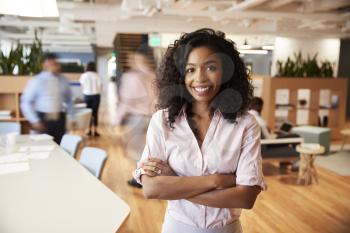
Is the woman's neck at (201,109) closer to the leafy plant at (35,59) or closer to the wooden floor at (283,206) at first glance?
the wooden floor at (283,206)

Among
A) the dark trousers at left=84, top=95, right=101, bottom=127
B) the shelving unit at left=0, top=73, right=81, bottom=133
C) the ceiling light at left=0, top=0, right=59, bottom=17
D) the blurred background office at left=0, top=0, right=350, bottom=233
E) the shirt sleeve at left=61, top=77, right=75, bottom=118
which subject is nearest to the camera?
the ceiling light at left=0, top=0, right=59, bottom=17

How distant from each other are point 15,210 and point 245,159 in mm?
1277

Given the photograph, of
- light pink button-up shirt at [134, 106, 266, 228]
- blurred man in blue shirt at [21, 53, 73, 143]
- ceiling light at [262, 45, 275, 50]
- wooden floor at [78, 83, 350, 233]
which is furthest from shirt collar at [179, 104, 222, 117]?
ceiling light at [262, 45, 275, 50]

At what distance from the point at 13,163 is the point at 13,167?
0.13 meters

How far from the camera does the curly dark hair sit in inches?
50.9

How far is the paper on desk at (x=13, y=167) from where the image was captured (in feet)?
8.29

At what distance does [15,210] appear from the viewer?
5.89ft

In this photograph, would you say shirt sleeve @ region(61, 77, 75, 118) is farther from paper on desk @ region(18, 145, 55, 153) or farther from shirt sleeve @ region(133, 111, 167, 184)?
shirt sleeve @ region(133, 111, 167, 184)

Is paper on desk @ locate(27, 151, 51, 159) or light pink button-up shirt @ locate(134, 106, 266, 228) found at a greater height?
light pink button-up shirt @ locate(134, 106, 266, 228)

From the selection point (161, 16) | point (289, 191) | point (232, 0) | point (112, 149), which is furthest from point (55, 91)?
point (161, 16)

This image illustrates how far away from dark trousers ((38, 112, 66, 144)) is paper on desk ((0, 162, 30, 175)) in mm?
1553

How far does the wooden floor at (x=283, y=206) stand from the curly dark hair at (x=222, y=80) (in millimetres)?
2116

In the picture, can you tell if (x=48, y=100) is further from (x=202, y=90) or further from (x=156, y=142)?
(x=202, y=90)

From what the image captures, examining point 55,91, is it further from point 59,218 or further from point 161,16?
point 161,16
